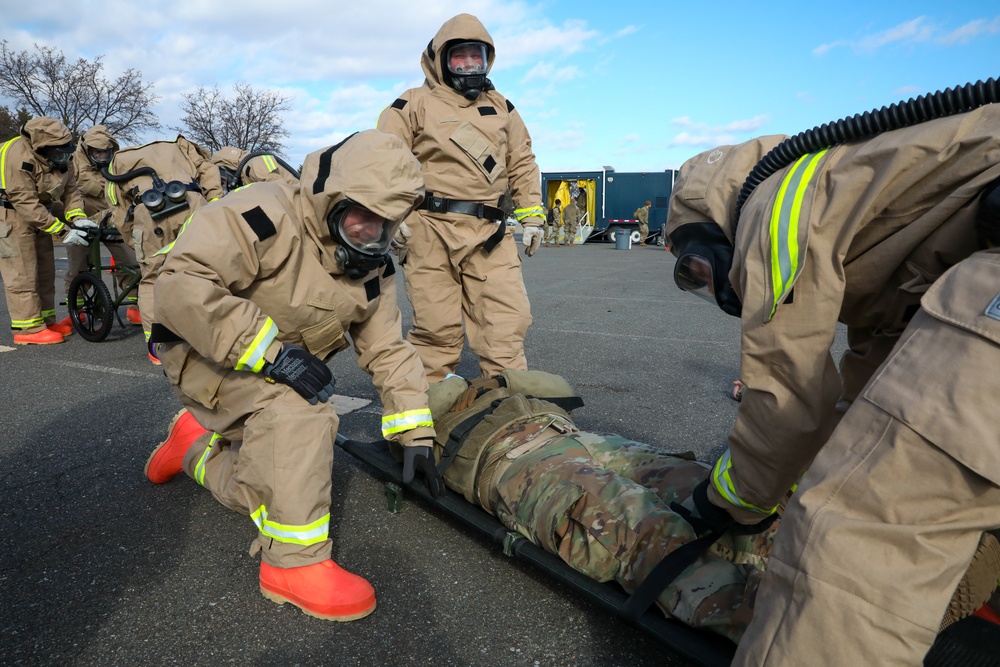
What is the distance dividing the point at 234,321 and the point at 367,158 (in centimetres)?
69

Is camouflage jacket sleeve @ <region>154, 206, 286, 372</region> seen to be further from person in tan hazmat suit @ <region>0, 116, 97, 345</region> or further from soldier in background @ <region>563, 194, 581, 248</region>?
soldier in background @ <region>563, 194, 581, 248</region>

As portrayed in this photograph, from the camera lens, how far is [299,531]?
2086 mm

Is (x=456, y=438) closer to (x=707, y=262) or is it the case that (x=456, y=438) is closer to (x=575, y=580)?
(x=575, y=580)

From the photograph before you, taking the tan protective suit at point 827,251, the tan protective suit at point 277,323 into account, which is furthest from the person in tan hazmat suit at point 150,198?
the tan protective suit at point 827,251

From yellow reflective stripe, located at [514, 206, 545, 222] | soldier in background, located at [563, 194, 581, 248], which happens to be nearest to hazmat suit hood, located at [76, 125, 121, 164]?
yellow reflective stripe, located at [514, 206, 545, 222]

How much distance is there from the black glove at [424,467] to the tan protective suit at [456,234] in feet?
5.02

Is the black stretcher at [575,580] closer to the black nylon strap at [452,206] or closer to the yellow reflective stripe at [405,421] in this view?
the yellow reflective stripe at [405,421]

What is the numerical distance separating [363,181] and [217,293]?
1.93 ft

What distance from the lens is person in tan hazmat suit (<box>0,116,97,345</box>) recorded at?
5.90 meters

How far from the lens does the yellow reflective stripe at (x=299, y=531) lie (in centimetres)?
208

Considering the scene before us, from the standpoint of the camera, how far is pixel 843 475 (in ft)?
3.48

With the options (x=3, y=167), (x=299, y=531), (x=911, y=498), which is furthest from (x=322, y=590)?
(x=3, y=167)

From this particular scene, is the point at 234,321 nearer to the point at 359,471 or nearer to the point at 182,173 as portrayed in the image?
the point at 359,471

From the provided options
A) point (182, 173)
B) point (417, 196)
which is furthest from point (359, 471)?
point (182, 173)
